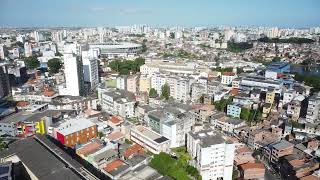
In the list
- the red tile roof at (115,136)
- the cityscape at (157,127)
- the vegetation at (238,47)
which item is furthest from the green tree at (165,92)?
the vegetation at (238,47)

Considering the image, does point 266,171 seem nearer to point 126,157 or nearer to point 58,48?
point 126,157

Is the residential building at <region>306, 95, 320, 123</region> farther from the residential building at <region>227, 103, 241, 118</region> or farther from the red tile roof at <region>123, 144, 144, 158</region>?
the red tile roof at <region>123, 144, 144, 158</region>

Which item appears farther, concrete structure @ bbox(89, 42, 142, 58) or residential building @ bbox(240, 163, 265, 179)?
concrete structure @ bbox(89, 42, 142, 58)

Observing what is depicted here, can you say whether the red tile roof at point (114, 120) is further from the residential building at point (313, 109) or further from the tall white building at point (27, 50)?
the tall white building at point (27, 50)

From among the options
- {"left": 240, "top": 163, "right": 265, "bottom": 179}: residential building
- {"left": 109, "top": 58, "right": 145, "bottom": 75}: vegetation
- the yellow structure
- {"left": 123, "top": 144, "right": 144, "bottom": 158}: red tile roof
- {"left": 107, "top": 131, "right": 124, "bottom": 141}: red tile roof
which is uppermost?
{"left": 109, "top": 58, "right": 145, "bottom": 75}: vegetation

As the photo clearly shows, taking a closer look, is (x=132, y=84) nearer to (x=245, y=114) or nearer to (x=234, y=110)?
(x=234, y=110)

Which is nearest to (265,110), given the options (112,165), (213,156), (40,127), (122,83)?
(213,156)

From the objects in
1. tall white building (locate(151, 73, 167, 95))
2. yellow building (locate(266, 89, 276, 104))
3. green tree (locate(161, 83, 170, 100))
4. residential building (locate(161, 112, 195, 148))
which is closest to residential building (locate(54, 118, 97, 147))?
residential building (locate(161, 112, 195, 148))
